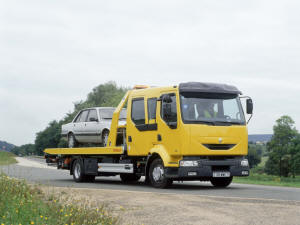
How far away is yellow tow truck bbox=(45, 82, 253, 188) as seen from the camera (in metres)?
14.5

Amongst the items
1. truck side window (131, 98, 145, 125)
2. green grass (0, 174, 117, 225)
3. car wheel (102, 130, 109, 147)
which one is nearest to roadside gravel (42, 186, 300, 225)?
green grass (0, 174, 117, 225)

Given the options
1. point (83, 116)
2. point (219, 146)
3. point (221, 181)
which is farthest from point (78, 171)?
point (219, 146)

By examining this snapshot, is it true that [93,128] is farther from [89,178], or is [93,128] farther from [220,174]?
[220,174]

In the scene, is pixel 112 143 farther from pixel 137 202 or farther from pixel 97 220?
pixel 97 220

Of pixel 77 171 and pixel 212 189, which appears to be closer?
pixel 212 189

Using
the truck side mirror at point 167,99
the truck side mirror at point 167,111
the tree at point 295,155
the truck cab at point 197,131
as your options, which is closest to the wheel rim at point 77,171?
the truck cab at point 197,131

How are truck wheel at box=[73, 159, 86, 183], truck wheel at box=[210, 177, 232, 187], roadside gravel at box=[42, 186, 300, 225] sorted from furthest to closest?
truck wheel at box=[73, 159, 86, 183] → truck wheel at box=[210, 177, 232, 187] → roadside gravel at box=[42, 186, 300, 225]

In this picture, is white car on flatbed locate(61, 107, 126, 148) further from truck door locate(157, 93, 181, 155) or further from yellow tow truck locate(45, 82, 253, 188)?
truck door locate(157, 93, 181, 155)

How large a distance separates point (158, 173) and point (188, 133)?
172 cm

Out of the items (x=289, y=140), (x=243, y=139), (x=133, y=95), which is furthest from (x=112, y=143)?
(x=289, y=140)

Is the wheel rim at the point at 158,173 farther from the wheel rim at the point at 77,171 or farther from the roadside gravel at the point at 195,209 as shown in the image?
the wheel rim at the point at 77,171

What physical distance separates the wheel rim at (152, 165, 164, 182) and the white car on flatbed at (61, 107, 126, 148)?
2.39 meters

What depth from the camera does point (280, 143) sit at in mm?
80375

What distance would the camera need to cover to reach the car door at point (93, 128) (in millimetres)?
18469
